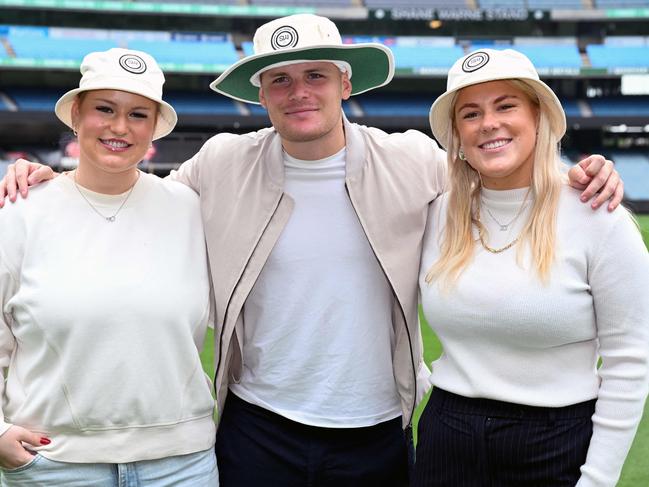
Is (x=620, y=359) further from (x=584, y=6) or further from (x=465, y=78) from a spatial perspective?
(x=584, y=6)

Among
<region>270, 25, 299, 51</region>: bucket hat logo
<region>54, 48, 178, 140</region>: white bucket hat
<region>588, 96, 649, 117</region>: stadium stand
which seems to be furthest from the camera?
<region>588, 96, 649, 117</region>: stadium stand

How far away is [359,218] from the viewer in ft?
8.67

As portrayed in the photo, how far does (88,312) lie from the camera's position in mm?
2215

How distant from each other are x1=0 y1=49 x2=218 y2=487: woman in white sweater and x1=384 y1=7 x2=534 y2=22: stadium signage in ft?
101

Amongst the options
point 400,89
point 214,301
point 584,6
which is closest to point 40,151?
point 400,89

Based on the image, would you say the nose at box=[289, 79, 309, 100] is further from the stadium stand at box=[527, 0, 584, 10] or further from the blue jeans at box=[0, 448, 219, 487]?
the stadium stand at box=[527, 0, 584, 10]

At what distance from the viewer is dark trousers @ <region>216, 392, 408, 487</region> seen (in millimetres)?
2613

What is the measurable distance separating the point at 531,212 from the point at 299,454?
120 cm

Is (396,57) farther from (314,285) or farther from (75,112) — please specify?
(75,112)

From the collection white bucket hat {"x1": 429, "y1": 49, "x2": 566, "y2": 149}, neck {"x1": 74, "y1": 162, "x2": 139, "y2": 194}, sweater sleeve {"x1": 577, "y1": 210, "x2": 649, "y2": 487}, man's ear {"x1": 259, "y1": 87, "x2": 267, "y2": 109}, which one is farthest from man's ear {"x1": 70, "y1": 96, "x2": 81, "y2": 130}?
sweater sleeve {"x1": 577, "y1": 210, "x2": 649, "y2": 487}

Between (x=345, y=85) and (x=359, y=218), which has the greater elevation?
(x=345, y=85)

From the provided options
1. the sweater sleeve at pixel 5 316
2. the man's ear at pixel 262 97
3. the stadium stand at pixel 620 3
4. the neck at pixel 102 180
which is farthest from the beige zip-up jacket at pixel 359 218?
the stadium stand at pixel 620 3

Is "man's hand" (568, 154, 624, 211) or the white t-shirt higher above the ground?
"man's hand" (568, 154, 624, 211)

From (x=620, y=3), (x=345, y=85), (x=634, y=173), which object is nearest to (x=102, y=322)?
(x=345, y=85)
